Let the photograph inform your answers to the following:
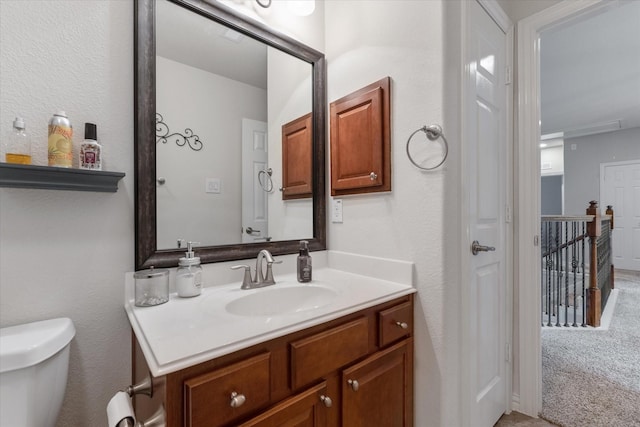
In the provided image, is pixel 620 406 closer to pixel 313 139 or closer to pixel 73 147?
pixel 313 139

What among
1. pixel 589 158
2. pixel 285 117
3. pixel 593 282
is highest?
pixel 589 158

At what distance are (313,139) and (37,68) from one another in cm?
112

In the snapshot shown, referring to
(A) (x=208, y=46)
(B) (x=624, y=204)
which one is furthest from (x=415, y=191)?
(B) (x=624, y=204)

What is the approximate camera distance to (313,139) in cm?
164

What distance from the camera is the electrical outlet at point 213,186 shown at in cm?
130

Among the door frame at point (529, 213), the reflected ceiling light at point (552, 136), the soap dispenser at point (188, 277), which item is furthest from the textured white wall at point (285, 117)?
the reflected ceiling light at point (552, 136)

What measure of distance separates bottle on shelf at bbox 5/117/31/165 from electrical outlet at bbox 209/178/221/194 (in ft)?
1.87

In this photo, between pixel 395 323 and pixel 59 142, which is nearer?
pixel 59 142

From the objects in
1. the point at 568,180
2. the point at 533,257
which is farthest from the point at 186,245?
the point at 568,180

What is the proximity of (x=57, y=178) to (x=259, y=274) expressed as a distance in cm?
76

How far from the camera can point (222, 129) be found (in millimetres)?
1352

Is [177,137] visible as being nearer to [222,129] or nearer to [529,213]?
[222,129]

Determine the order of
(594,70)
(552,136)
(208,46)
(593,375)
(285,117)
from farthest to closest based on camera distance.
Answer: (552,136)
(594,70)
(593,375)
(285,117)
(208,46)

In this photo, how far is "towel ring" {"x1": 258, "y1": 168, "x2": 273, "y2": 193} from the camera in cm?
148
